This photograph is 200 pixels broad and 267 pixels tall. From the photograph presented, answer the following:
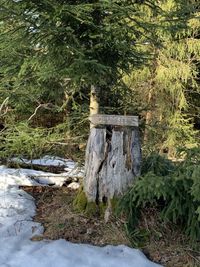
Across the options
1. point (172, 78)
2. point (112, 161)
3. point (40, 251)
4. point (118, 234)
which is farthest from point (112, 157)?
point (172, 78)

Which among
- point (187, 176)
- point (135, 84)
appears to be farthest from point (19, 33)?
point (135, 84)

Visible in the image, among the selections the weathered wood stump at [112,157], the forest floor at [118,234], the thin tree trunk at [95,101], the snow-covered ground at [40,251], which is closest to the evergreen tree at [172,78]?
Answer: the thin tree trunk at [95,101]

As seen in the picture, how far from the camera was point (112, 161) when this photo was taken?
166 inches

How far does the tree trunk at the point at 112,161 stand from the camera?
4195 mm

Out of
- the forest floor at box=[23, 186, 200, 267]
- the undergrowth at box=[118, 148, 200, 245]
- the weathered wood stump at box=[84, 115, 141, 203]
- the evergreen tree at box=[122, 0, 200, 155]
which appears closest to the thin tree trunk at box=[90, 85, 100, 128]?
the weathered wood stump at box=[84, 115, 141, 203]

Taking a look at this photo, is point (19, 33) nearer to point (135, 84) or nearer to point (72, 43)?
point (72, 43)

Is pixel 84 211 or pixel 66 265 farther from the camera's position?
pixel 84 211

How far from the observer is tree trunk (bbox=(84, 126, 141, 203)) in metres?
4.20

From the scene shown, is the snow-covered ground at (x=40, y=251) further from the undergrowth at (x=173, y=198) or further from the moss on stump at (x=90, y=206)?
the moss on stump at (x=90, y=206)

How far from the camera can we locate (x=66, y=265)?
3324mm

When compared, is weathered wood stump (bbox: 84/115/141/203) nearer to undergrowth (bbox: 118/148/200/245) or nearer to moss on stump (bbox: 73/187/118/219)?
moss on stump (bbox: 73/187/118/219)

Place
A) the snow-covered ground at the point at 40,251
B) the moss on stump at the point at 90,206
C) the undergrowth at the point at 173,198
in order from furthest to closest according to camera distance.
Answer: the moss on stump at the point at 90,206 < the undergrowth at the point at 173,198 < the snow-covered ground at the point at 40,251

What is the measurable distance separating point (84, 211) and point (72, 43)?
6.12 ft

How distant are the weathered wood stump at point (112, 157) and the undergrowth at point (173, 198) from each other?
286mm
